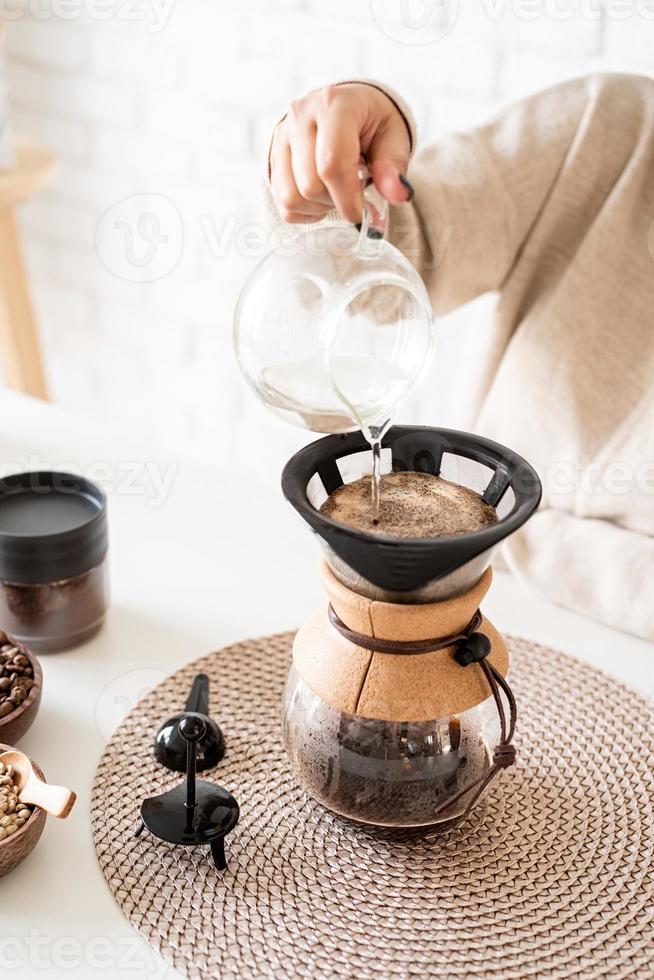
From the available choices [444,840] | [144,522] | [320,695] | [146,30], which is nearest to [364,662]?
[320,695]

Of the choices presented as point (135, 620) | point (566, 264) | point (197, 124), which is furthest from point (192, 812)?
point (197, 124)

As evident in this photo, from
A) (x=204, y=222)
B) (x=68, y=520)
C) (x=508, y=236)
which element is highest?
(x=508, y=236)

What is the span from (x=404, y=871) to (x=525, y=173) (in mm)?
700

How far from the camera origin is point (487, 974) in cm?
58

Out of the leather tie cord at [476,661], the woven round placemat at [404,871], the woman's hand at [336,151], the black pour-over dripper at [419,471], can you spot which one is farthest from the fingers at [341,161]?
the woven round placemat at [404,871]

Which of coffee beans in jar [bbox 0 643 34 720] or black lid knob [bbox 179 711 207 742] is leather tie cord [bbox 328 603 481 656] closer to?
black lid knob [bbox 179 711 207 742]

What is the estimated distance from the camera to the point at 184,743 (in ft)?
2.28

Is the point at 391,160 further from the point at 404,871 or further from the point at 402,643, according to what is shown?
the point at 404,871

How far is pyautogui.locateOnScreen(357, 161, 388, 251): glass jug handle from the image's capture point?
627 mm

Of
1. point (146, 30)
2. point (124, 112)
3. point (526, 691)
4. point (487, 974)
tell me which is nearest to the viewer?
point (487, 974)

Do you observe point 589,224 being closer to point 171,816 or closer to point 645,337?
point 645,337

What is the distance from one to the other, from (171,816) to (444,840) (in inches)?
6.8

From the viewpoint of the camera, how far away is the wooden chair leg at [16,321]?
69.5 inches

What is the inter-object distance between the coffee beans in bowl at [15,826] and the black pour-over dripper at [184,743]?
87 mm
